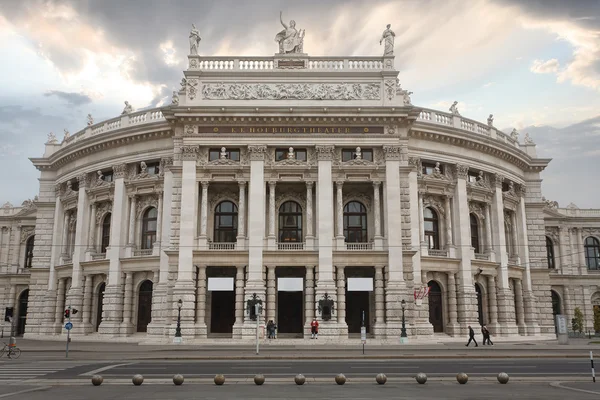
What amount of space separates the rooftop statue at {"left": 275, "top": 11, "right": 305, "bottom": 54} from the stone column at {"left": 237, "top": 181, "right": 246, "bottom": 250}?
13403 mm

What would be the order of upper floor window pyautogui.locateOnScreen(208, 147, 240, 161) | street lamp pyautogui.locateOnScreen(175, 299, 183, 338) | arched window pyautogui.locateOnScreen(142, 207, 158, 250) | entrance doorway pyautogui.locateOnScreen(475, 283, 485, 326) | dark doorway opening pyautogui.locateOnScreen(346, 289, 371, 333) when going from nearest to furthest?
street lamp pyautogui.locateOnScreen(175, 299, 183, 338), dark doorway opening pyautogui.locateOnScreen(346, 289, 371, 333), upper floor window pyautogui.locateOnScreen(208, 147, 240, 161), arched window pyautogui.locateOnScreen(142, 207, 158, 250), entrance doorway pyautogui.locateOnScreen(475, 283, 485, 326)

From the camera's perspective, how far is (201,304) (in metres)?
42.4

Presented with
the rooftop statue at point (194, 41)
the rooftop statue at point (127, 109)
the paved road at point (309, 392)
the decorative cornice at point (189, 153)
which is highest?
the rooftop statue at point (194, 41)

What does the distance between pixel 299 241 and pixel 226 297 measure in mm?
7832

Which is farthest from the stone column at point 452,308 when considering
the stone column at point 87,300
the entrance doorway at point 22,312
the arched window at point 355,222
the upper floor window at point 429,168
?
the entrance doorway at point 22,312

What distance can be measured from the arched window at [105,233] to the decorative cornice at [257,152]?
1702cm

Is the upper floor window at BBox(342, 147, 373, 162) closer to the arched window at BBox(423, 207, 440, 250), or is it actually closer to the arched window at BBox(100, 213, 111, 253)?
the arched window at BBox(423, 207, 440, 250)

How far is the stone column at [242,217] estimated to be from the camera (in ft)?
143

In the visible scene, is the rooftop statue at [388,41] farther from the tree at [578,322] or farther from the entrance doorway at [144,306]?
the tree at [578,322]

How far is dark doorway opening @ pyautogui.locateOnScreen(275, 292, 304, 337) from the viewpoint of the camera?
44.5 metres

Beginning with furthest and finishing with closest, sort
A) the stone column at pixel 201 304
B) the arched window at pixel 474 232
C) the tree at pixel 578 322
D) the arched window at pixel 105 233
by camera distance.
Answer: the tree at pixel 578 322
the arched window at pixel 474 232
the arched window at pixel 105 233
the stone column at pixel 201 304

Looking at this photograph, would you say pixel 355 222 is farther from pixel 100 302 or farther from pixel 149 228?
pixel 100 302

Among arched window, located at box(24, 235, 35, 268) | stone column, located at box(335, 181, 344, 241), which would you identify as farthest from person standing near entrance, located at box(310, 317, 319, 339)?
arched window, located at box(24, 235, 35, 268)

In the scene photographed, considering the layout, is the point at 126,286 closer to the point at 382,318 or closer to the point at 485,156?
the point at 382,318
